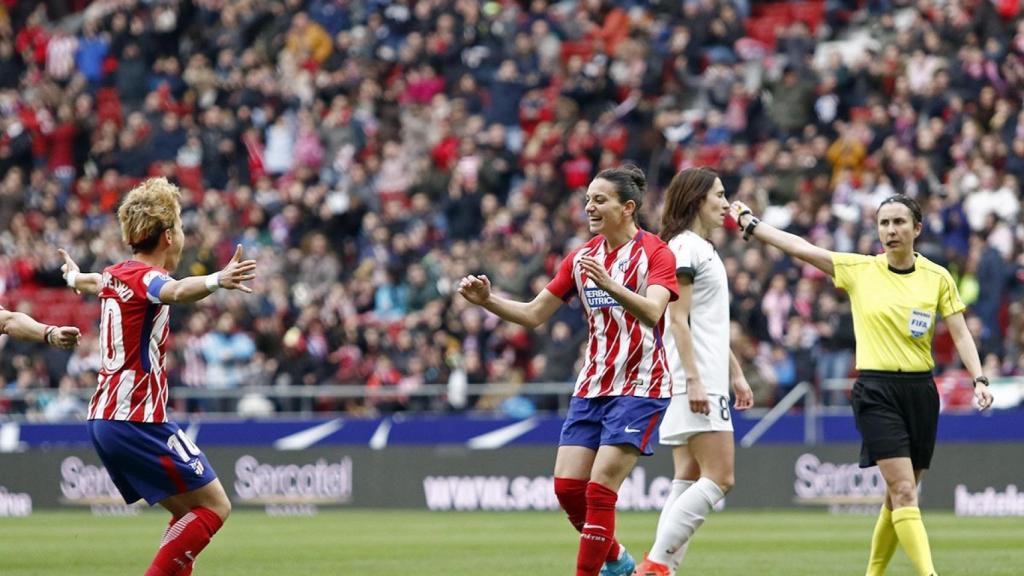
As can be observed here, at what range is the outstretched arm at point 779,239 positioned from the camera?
35.2 ft

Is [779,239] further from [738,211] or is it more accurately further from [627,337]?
[627,337]

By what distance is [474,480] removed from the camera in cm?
2359

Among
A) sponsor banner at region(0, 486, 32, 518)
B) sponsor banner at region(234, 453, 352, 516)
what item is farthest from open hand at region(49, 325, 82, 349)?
sponsor banner at region(0, 486, 32, 518)

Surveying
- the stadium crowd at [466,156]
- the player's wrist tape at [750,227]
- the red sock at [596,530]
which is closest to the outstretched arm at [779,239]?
the player's wrist tape at [750,227]

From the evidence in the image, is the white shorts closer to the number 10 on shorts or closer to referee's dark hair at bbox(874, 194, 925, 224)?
referee's dark hair at bbox(874, 194, 925, 224)

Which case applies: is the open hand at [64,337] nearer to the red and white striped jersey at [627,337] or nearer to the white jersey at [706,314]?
the red and white striped jersey at [627,337]

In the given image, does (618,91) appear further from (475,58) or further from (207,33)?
(207,33)

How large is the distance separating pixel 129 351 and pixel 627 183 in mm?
2905

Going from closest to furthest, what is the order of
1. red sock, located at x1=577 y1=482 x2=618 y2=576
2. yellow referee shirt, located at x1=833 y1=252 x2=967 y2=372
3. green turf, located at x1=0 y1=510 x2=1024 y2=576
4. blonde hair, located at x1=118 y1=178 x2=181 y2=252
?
1. blonde hair, located at x1=118 y1=178 x2=181 y2=252
2. red sock, located at x1=577 y1=482 x2=618 y2=576
3. yellow referee shirt, located at x1=833 y1=252 x2=967 y2=372
4. green turf, located at x1=0 y1=510 x2=1024 y2=576

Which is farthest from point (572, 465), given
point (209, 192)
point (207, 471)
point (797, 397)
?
point (209, 192)

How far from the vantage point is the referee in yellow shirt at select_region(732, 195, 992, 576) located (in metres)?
10.4

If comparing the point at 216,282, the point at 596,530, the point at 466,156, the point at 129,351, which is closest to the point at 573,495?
the point at 596,530

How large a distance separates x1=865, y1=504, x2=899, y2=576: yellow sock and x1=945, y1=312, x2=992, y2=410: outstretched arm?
2.80 feet

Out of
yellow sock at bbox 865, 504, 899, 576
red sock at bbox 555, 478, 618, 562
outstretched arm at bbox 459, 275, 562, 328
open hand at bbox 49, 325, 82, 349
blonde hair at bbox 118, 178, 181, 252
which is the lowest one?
yellow sock at bbox 865, 504, 899, 576
